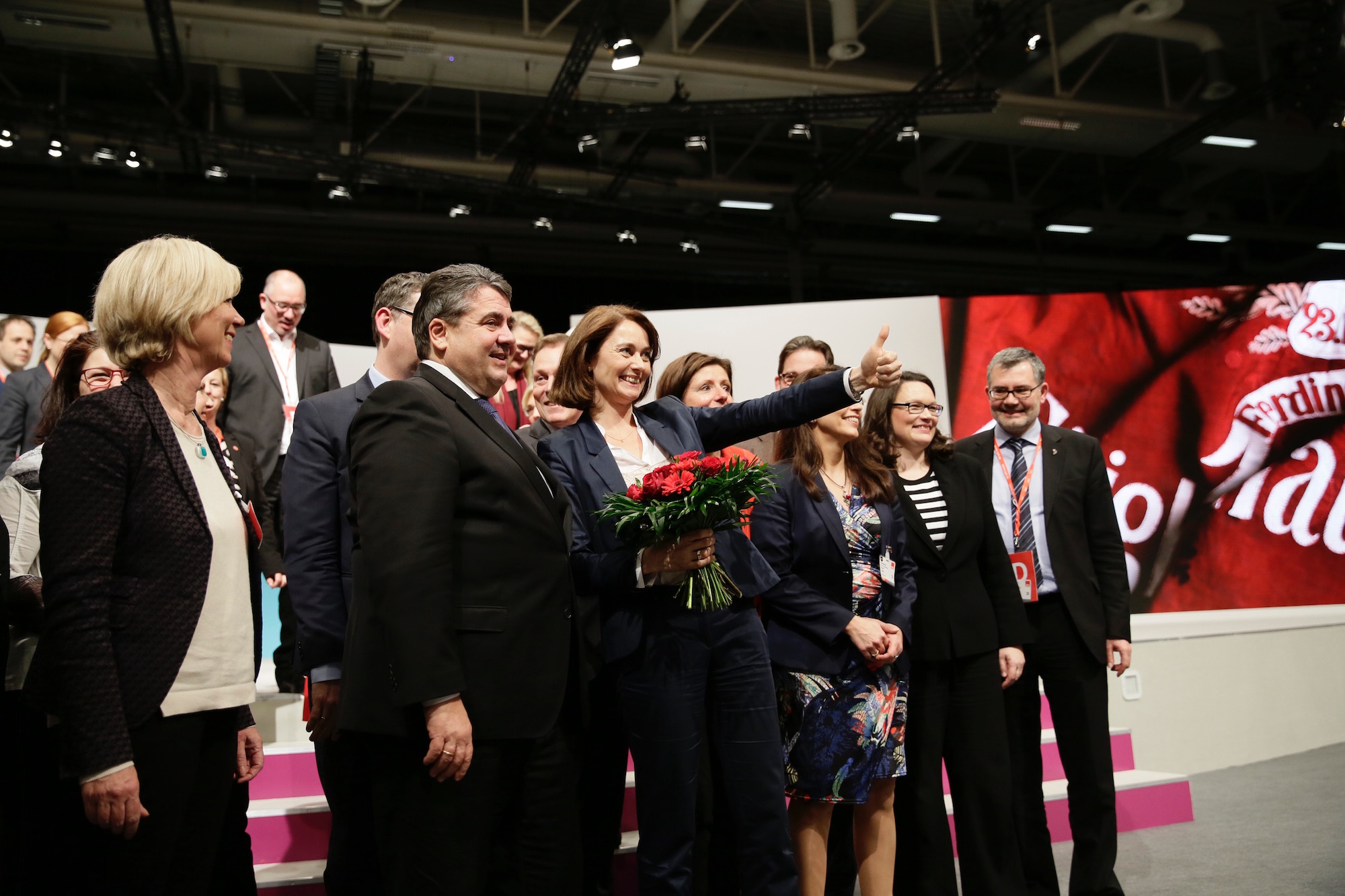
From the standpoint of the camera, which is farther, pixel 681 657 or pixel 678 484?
pixel 681 657

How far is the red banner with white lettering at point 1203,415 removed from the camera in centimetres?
666

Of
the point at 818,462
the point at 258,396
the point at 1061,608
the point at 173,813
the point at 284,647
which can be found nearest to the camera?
the point at 173,813

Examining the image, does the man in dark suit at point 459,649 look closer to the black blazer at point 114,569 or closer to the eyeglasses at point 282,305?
the black blazer at point 114,569

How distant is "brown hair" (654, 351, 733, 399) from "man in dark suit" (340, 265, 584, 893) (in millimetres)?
1437

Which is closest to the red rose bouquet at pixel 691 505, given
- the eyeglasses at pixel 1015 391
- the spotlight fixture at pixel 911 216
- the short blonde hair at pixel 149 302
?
the short blonde hair at pixel 149 302

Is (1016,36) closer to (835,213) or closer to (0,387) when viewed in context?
(835,213)

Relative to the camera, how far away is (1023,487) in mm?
3525

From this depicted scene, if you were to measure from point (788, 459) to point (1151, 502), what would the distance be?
464 cm

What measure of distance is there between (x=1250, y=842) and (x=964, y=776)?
164 cm

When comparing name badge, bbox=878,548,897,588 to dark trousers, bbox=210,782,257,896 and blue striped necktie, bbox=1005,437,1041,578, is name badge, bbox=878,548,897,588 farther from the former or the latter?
dark trousers, bbox=210,782,257,896

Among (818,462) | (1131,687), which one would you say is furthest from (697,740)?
(1131,687)

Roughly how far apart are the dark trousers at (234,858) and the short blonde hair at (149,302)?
90 cm

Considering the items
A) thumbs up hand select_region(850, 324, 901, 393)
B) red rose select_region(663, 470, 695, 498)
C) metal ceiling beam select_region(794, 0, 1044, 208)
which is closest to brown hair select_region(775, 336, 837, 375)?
thumbs up hand select_region(850, 324, 901, 393)

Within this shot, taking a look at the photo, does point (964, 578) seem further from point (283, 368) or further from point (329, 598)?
point (283, 368)
